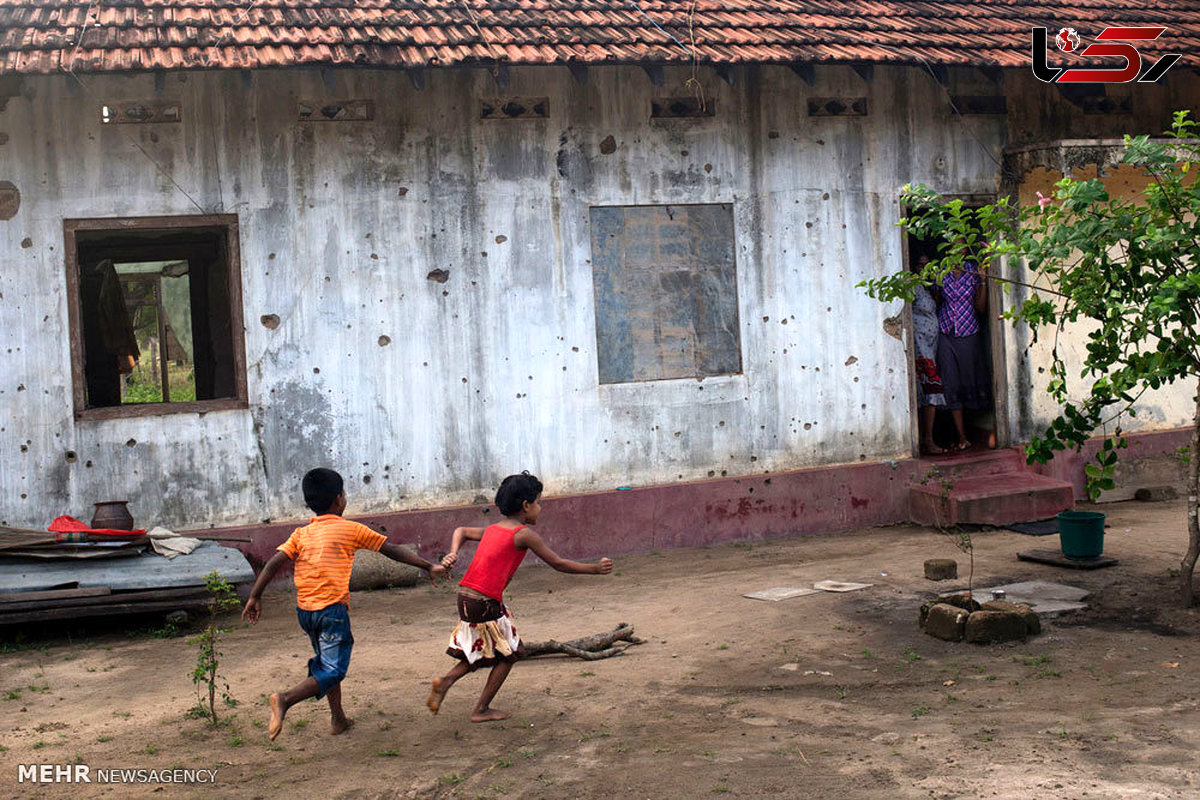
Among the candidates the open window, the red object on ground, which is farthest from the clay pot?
the open window

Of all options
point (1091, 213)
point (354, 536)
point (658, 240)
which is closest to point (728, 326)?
point (658, 240)

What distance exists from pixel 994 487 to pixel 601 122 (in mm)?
4319

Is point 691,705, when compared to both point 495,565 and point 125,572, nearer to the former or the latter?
point 495,565

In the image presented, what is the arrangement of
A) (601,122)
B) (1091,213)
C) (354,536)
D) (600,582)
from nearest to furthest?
(354,536) → (1091,213) → (600,582) → (601,122)

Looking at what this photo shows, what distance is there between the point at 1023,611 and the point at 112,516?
560cm

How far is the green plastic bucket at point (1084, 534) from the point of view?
26.3ft

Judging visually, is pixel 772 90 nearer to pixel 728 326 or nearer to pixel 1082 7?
pixel 728 326

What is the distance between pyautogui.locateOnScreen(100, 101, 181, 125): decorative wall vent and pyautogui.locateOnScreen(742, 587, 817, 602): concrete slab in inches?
201

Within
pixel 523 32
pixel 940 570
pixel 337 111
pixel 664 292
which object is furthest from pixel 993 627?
pixel 337 111

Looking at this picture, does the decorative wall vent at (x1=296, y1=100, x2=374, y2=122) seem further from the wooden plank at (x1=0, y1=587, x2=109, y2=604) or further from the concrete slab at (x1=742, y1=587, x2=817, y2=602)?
the concrete slab at (x1=742, y1=587, x2=817, y2=602)

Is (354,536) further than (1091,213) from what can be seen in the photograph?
No

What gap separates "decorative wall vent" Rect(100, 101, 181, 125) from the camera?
8.38 meters

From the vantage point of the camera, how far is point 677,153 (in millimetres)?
9695

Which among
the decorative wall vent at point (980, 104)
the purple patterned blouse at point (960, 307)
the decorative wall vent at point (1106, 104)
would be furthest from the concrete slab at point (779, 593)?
the decorative wall vent at point (1106, 104)
